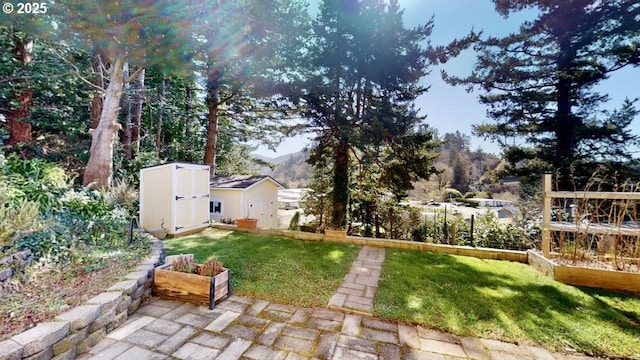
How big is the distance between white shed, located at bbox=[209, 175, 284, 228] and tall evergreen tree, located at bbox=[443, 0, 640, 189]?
7.80 m

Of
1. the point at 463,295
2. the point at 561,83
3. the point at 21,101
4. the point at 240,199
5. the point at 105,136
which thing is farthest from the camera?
the point at 240,199

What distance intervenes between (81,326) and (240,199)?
7628 millimetres

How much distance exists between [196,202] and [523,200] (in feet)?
30.6

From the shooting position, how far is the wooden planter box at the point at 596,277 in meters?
3.46

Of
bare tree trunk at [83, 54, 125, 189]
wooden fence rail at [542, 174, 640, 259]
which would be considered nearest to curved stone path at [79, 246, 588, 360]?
wooden fence rail at [542, 174, 640, 259]

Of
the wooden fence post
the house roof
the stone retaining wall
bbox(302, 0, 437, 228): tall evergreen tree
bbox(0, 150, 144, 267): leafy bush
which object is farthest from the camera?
the house roof

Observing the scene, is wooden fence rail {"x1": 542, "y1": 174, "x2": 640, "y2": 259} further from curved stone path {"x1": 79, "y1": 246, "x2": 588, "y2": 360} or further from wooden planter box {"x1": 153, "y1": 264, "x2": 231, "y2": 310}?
wooden planter box {"x1": 153, "y1": 264, "x2": 231, "y2": 310}

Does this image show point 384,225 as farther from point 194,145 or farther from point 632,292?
point 194,145

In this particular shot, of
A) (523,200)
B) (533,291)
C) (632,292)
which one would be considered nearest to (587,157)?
(523,200)

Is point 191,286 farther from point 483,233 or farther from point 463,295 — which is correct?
point 483,233

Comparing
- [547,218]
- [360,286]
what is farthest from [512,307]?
[547,218]

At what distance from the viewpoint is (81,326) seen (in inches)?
74.8

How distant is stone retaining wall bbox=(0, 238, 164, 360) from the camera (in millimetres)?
1585

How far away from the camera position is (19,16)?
5.52 m
